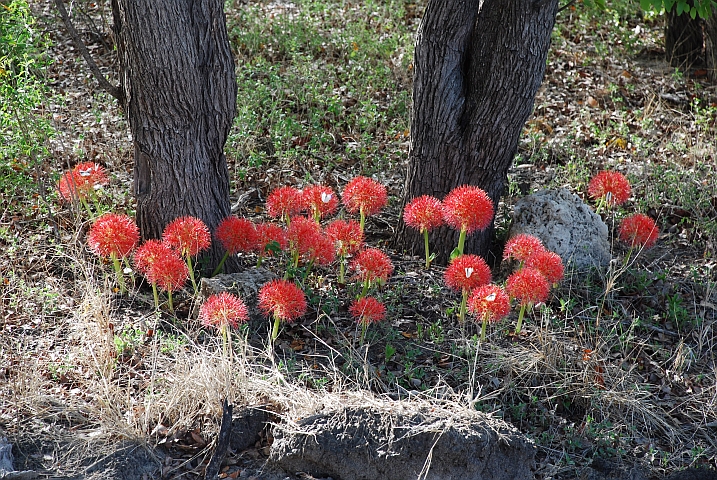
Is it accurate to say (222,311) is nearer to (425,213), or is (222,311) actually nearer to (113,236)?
(113,236)

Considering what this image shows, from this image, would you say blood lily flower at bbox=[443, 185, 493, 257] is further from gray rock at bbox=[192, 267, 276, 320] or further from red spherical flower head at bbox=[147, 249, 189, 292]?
red spherical flower head at bbox=[147, 249, 189, 292]

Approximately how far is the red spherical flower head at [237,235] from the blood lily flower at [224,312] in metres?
0.44

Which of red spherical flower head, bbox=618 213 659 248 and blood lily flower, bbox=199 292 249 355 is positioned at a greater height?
red spherical flower head, bbox=618 213 659 248

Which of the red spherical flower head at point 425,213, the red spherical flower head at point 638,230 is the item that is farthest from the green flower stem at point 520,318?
the red spherical flower head at point 638,230

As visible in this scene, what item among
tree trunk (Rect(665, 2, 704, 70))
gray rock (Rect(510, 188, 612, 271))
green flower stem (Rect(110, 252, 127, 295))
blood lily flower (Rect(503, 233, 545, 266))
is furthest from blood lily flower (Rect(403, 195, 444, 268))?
tree trunk (Rect(665, 2, 704, 70))

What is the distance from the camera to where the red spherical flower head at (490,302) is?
388cm

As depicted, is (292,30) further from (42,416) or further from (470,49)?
(42,416)

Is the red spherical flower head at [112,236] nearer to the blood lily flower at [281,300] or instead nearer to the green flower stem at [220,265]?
the green flower stem at [220,265]

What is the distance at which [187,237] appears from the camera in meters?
4.08

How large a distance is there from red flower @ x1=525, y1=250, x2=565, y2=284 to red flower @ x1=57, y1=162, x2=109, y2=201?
8.74 feet

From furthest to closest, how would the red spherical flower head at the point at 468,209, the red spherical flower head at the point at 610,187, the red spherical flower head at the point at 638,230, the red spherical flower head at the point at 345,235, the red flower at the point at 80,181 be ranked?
1. the red spherical flower head at the point at 610,187
2. the red spherical flower head at the point at 638,230
3. the red flower at the point at 80,181
4. the red spherical flower head at the point at 345,235
5. the red spherical flower head at the point at 468,209

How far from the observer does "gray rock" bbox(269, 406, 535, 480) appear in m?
3.34

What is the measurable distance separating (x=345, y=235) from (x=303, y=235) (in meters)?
0.25

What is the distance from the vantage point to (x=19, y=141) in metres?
4.83
